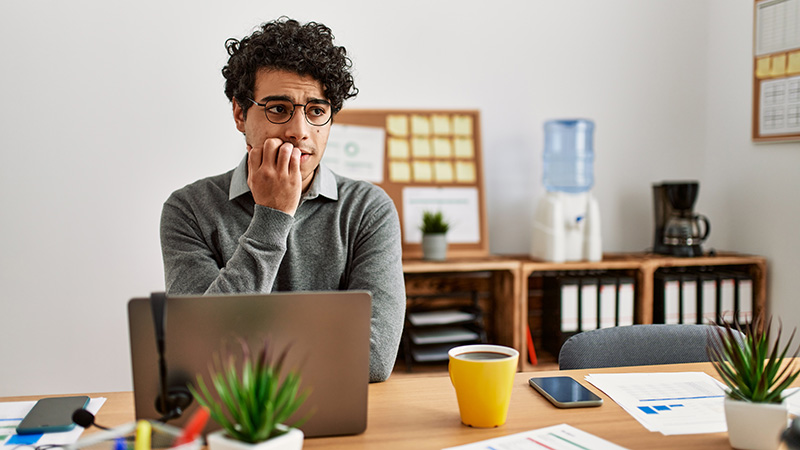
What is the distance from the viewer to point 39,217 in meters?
2.52

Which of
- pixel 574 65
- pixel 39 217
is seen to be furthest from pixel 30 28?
pixel 574 65

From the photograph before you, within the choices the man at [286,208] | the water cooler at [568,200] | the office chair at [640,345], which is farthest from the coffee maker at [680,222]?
the man at [286,208]

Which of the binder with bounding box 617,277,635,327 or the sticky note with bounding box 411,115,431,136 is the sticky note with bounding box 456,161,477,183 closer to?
the sticky note with bounding box 411,115,431,136

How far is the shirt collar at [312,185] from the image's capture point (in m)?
1.53

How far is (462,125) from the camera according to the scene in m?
2.75

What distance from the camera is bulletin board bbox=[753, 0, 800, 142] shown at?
2504 mm

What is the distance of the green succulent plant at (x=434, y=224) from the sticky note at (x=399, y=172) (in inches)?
7.9

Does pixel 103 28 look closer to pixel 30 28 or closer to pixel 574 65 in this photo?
pixel 30 28

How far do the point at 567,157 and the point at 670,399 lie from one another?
184 cm

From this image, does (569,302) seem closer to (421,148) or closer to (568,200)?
(568,200)

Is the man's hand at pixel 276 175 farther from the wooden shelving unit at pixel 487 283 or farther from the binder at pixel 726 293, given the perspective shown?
the binder at pixel 726 293

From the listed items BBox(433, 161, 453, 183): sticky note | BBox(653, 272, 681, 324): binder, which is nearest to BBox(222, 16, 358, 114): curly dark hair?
BBox(433, 161, 453, 183): sticky note

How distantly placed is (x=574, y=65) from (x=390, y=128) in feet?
2.89

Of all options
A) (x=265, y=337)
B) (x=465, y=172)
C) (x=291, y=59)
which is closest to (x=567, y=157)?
(x=465, y=172)
